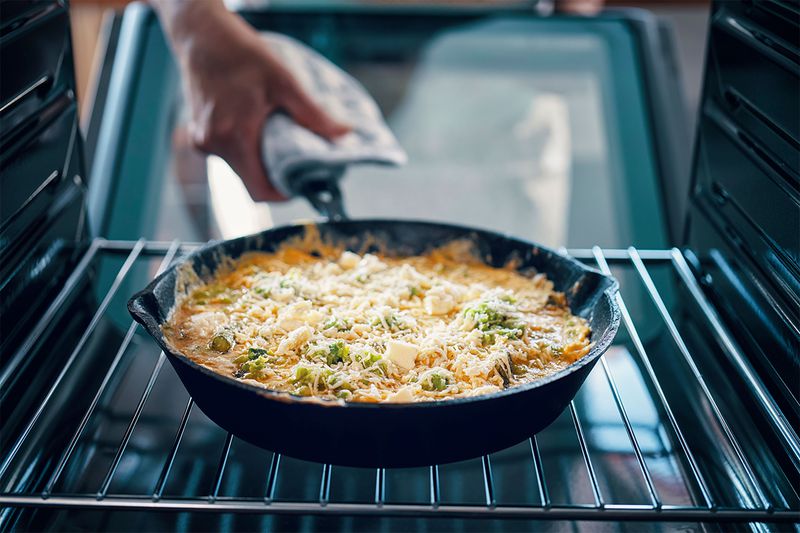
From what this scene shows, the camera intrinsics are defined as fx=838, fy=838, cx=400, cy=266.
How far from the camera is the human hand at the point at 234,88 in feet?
5.12

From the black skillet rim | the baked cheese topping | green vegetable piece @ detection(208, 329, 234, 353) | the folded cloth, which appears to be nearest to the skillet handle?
the folded cloth

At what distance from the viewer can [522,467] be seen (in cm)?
112

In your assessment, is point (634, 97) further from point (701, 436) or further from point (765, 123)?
point (701, 436)

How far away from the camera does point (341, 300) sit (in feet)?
4.16

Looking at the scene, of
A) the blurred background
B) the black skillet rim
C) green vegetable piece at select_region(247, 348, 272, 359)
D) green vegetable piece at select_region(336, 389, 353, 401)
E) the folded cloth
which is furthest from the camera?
the blurred background

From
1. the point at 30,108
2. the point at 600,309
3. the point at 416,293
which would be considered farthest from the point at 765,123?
the point at 30,108

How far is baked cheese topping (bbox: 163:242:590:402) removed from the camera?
1043 millimetres

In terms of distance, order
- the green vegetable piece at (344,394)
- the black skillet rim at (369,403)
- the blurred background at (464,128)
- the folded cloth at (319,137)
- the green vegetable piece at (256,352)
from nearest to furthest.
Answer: the black skillet rim at (369,403), the green vegetable piece at (344,394), the green vegetable piece at (256,352), the folded cloth at (319,137), the blurred background at (464,128)

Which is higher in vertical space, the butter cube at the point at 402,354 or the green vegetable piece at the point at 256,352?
the green vegetable piece at the point at 256,352

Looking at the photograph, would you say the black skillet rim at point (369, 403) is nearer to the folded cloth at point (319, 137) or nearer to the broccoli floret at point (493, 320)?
the broccoli floret at point (493, 320)

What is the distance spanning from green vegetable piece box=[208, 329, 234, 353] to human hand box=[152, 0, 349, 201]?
21.4 inches

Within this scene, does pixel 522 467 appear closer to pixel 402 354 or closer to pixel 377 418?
pixel 402 354

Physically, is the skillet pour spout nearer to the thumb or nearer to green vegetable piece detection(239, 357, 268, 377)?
green vegetable piece detection(239, 357, 268, 377)

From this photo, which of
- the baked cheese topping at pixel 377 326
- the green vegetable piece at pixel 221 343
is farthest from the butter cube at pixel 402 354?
the green vegetable piece at pixel 221 343
